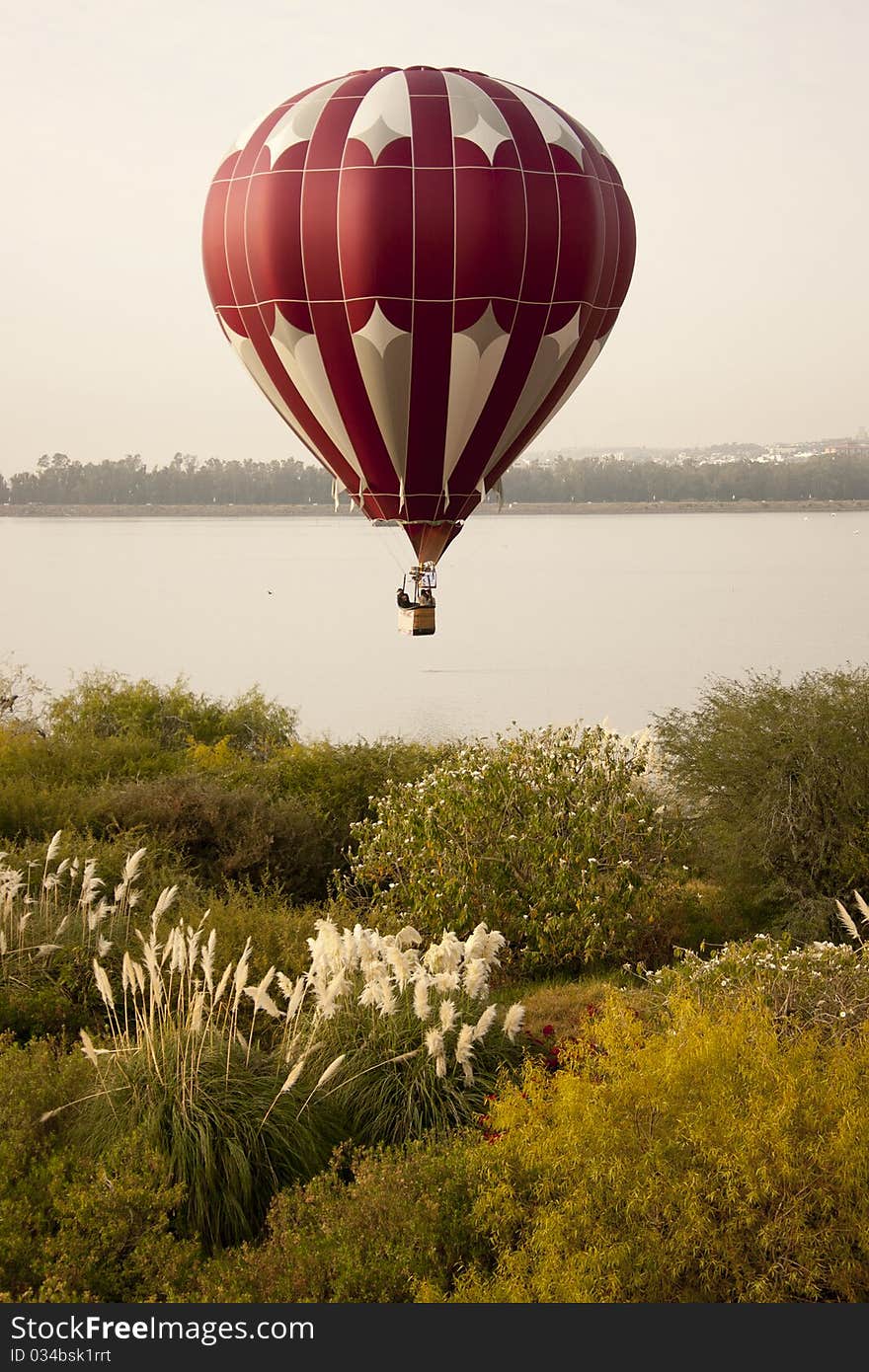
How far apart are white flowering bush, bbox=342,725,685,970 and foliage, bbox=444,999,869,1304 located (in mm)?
6589

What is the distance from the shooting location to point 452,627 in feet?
256

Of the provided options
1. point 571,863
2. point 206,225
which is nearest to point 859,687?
point 571,863

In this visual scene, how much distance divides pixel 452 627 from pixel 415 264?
2568 inches

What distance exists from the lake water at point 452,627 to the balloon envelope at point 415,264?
1.53 m

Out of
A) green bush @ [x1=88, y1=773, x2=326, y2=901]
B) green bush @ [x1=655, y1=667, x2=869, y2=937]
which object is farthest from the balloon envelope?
green bush @ [x1=655, y1=667, x2=869, y2=937]

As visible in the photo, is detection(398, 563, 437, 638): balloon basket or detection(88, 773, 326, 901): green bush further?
detection(88, 773, 326, 901): green bush

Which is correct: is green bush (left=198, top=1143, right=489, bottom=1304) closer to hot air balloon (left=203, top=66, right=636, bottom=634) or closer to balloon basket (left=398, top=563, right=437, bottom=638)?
balloon basket (left=398, top=563, right=437, bottom=638)

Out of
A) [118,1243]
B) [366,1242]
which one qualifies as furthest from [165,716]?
[366,1242]

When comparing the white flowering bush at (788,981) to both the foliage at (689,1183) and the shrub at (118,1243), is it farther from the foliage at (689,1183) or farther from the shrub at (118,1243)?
the shrub at (118,1243)

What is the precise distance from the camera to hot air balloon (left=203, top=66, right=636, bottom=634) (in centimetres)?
1274

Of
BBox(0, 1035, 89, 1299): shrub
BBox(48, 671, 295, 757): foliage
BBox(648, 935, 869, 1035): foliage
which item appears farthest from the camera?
BBox(48, 671, 295, 757): foliage

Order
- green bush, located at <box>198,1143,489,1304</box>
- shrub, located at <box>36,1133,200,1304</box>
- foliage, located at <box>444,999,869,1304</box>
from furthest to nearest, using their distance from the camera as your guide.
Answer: shrub, located at <box>36,1133,200,1304</box>
green bush, located at <box>198,1143,489,1304</box>
foliage, located at <box>444,999,869,1304</box>

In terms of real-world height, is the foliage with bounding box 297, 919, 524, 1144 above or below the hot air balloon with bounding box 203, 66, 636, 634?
below

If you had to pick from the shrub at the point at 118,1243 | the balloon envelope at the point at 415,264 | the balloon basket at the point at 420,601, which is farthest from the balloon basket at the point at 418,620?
the shrub at the point at 118,1243
